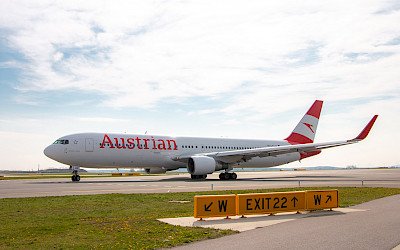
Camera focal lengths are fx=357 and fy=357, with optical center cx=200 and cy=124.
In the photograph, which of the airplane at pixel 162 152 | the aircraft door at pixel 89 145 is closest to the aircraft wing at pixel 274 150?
the airplane at pixel 162 152

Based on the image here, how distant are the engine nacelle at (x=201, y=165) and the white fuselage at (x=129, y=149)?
279cm

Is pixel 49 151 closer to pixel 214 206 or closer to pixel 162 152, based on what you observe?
pixel 162 152

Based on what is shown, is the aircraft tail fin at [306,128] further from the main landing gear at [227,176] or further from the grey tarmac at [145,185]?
the grey tarmac at [145,185]

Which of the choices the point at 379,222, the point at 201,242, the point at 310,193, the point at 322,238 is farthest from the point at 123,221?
the point at 379,222

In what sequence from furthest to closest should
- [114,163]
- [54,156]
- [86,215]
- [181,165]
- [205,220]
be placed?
[181,165]
[114,163]
[54,156]
[86,215]
[205,220]

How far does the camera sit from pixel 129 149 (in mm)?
35938

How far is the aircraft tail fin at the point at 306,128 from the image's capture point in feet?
162

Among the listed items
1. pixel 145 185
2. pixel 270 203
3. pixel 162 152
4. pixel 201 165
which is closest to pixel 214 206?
pixel 270 203

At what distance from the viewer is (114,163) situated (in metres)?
35.5

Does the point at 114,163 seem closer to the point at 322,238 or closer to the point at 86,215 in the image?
the point at 86,215

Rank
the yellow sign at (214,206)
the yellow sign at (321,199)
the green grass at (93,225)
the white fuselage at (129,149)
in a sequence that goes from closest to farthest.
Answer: the green grass at (93,225) → the yellow sign at (214,206) → the yellow sign at (321,199) → the white fuselage at (129,149)

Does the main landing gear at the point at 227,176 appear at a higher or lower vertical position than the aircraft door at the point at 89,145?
lower

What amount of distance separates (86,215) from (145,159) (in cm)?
2434

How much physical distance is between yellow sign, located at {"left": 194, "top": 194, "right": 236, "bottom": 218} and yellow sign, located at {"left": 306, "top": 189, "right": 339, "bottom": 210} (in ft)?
11.2
